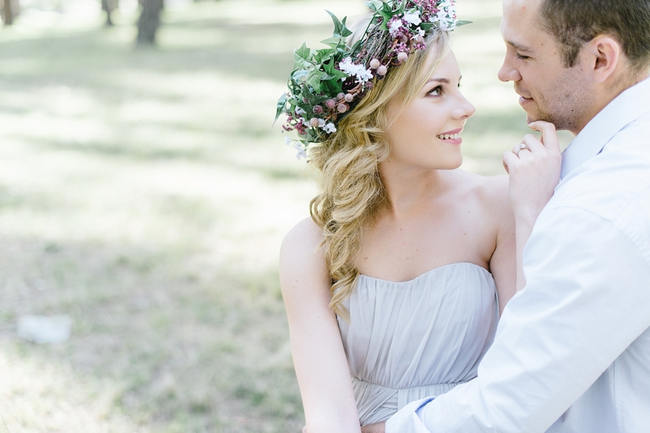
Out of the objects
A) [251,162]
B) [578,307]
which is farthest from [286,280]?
[251,162]

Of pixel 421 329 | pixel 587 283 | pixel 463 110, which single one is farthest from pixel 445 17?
pixel 587 283

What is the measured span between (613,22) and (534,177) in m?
0.49

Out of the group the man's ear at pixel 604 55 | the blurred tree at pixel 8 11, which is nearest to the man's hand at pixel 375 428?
the man's ear at pixel 604 55

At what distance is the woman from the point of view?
280 centimetres

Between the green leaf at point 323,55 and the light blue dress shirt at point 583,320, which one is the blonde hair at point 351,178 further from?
the light blue dress shirt at point 583,320

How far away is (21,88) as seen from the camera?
46.0 feet

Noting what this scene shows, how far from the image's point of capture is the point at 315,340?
2850 mm

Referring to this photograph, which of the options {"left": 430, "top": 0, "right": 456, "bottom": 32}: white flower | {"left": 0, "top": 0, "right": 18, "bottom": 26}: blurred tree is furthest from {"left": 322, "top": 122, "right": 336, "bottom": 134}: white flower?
{"left": 0, "top": 0, "right": 18, "bottom": 26}: blurred tree

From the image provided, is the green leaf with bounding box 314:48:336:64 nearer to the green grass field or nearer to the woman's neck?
the woman's neck

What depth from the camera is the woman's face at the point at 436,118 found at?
2.79m

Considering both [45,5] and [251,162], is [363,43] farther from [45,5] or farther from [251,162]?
[45,5]

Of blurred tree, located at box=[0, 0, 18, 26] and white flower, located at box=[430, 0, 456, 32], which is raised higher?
white flower, located at box=[430, 0, 456, 32]

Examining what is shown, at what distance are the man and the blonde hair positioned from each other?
2.01ft

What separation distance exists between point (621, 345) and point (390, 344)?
3.91ft
